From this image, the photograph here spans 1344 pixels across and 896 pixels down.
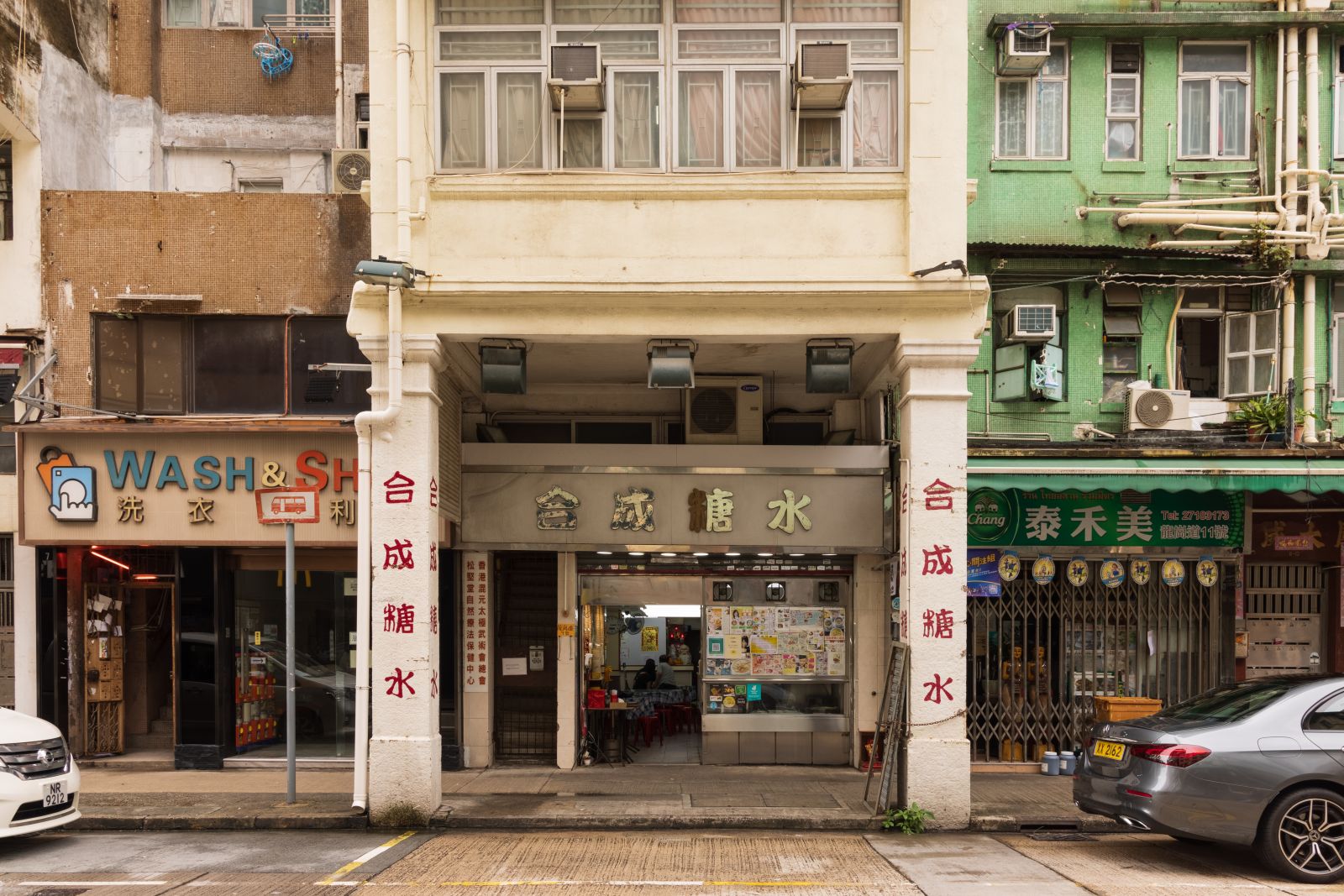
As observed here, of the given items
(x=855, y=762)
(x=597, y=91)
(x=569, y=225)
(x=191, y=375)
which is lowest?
(x=855, y=762)

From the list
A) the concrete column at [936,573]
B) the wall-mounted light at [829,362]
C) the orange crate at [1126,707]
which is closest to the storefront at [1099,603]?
the orange crate at [1126,707]

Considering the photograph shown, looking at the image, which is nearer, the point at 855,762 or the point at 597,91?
the point at 597,91

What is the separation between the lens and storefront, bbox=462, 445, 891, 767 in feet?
42.8

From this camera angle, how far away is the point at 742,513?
13.1 meters

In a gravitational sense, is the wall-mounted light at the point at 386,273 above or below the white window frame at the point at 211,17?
below

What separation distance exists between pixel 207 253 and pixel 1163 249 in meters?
11.7

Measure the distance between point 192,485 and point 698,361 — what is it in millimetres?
6109

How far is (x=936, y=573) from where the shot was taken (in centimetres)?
1080

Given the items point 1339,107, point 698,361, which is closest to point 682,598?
point 698,361

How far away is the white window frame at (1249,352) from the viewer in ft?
44.1

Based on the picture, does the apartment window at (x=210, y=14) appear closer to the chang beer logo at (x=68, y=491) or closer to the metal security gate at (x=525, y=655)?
the chang beer logo at (x=68, y=491)

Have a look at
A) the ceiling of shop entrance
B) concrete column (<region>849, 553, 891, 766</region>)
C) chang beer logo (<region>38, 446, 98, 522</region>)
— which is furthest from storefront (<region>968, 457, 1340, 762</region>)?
chang beer logo (<region>38, 446, 98, 522</region>)

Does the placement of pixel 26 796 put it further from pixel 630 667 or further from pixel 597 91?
pixel 597 91

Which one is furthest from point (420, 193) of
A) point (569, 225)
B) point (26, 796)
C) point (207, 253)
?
point (26, 796)
